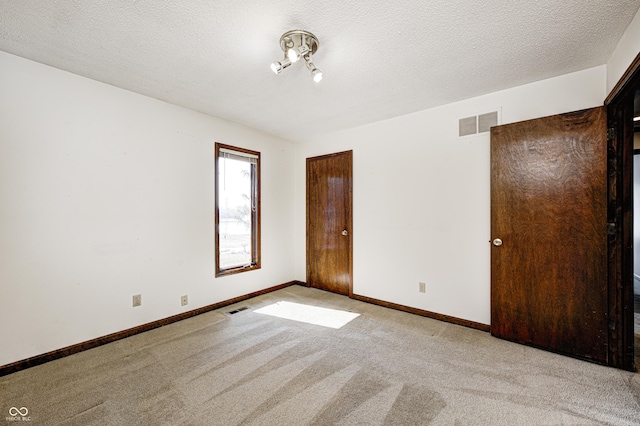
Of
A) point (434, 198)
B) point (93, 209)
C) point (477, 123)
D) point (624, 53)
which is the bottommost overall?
point (93, 209)

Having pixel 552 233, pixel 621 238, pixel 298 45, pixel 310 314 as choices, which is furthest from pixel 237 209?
pixel 621 238

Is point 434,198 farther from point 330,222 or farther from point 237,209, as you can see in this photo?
point 237,209

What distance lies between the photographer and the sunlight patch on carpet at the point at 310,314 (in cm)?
315

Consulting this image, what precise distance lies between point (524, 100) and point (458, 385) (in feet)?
8.83

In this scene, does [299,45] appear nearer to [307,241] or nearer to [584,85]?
[584,85]

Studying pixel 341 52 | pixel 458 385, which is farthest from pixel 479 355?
pixel 341 52

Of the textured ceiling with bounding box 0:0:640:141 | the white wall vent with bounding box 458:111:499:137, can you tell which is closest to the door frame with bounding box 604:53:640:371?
the textured ceiling with bounding box 0:0:640:141

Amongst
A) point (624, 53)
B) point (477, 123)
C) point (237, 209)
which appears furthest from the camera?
point (237, 209)

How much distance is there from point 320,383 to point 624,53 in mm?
3236

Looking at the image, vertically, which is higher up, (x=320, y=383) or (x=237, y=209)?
(x=237, y=209)

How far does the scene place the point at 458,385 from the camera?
1.97 metres

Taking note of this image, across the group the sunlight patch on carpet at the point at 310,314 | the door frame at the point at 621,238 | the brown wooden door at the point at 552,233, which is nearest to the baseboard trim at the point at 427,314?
the brown wooden door at the point at 552,233

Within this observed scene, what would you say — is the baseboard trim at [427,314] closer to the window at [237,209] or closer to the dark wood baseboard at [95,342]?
the window at [237,209]

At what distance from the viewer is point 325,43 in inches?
79.8
